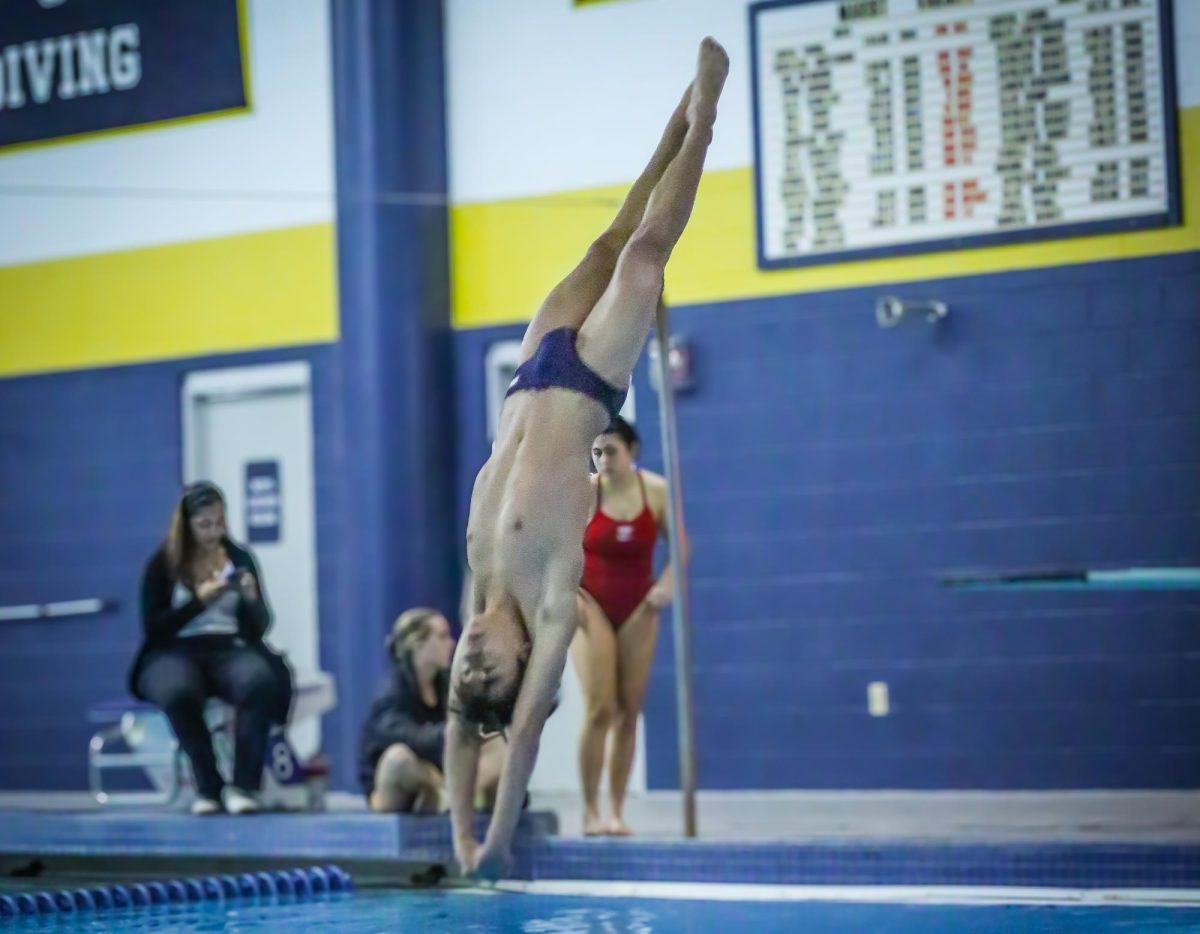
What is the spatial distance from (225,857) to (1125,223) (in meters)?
4.61

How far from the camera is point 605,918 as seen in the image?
16.1 ft

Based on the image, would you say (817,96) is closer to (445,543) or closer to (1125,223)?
(1125,223)

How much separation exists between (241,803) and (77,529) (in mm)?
3753

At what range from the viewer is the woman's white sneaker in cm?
641

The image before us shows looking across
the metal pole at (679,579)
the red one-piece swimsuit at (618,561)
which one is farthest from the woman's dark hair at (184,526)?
the metal pole at (679,579)

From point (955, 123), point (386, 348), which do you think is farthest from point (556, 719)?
point (955, 123)

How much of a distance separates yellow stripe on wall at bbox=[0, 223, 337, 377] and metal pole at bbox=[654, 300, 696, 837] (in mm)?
3592

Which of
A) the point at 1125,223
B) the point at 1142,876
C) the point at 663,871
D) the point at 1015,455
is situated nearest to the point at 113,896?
the point at 663,871

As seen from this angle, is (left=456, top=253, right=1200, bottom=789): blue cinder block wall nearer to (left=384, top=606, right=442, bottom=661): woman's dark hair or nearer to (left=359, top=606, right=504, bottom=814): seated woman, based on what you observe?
(left=359, top=606, right=504, bottom=814): seated woman

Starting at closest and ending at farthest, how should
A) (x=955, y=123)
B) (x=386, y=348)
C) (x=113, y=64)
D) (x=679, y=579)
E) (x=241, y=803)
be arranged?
1. (x=679, y=579)
2. (x=241, y=803)
3. (x=955, y=123)
4. (x=386, y=348)
5. (x=113, y=64)

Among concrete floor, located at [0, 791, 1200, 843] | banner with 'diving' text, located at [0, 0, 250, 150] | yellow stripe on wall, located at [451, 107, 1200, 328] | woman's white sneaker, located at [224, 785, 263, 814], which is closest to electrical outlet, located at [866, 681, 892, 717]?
concrete floor, located at [0, 791, 1200, 843]

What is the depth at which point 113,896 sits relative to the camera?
5551mm

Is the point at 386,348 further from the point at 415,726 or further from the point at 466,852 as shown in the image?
the point at 466,852

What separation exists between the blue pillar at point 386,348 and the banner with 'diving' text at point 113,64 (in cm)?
101
